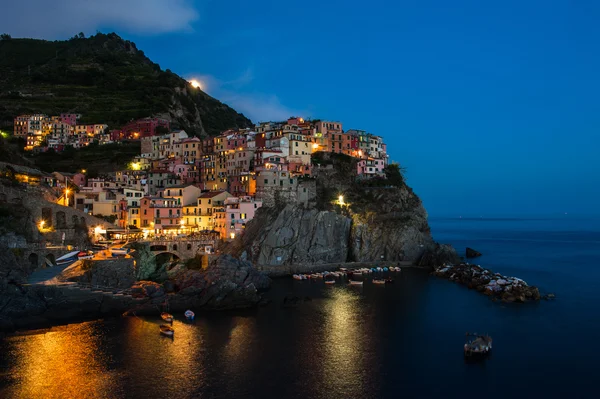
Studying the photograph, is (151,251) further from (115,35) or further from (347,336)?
(115,35)

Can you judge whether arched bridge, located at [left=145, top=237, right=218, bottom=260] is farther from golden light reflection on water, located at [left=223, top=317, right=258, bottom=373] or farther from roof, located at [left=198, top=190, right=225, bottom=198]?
golden light reflection on water, located at [left=223, top=317, right=258, bottom=373]

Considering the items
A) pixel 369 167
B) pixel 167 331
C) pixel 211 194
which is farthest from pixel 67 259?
pixel 369 167

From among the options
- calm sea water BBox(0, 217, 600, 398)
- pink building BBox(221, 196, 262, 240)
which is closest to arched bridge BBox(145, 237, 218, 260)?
pink building BBox(221, 196, 262, 240)

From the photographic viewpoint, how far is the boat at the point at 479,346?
29.5 m

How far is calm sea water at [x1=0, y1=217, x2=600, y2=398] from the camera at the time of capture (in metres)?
24.8

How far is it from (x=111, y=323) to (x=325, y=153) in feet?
142

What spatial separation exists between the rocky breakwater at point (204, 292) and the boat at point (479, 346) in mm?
18238

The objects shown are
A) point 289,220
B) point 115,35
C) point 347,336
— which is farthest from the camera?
point 115,35

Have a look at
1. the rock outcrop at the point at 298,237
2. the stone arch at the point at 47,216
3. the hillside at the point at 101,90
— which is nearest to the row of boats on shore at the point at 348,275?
the rock outcrop at the point at 298,237

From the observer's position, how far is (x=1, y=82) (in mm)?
121000

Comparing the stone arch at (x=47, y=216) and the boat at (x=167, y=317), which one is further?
the stone arch at (x=47, y=216)

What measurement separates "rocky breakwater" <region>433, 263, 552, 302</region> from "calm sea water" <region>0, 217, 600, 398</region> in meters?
1.65

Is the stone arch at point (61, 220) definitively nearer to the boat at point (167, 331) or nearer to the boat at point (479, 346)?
the boat at point (167, 331)

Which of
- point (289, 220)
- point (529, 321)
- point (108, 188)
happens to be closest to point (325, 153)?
point (289, 220)
